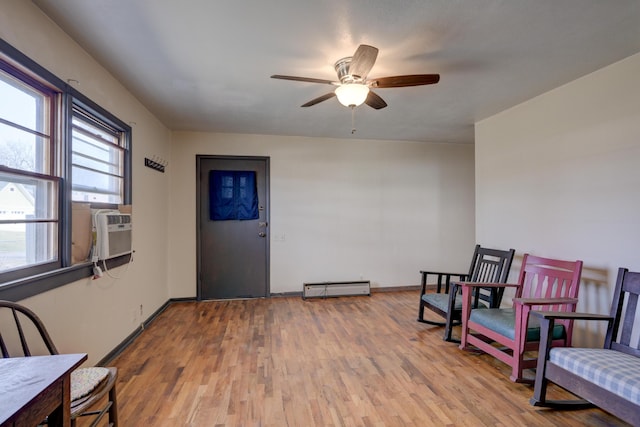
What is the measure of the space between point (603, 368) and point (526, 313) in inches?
22.9

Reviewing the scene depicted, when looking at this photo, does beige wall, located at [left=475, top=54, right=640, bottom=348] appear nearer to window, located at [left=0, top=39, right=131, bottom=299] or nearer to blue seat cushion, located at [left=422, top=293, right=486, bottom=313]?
blue seat cushion, located at [left=422, top=293, right=486, bottom=313]

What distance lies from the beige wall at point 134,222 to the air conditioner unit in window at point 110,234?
8.4 inches

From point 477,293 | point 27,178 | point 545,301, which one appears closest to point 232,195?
point 27,178

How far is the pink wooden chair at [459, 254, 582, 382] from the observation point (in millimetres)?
2307

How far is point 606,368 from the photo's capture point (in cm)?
171

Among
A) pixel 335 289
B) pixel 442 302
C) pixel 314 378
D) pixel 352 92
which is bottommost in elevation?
pixel 314 378

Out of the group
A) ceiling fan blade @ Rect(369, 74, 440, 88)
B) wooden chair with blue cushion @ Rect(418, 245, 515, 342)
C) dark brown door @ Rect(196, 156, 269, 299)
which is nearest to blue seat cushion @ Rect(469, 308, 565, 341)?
wooden chair with blue cushion @ Rect(418, 245, 515, 342)

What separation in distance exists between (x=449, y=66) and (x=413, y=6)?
88 cm

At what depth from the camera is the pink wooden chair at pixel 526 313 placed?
2307 mm

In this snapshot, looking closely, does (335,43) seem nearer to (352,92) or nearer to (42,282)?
(352,92)

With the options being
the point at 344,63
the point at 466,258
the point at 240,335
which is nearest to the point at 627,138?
the point at 344,63

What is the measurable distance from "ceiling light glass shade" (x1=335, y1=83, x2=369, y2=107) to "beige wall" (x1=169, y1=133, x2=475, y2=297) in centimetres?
255

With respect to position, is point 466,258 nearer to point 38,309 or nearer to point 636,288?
point 636,288

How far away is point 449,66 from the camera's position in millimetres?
2430
